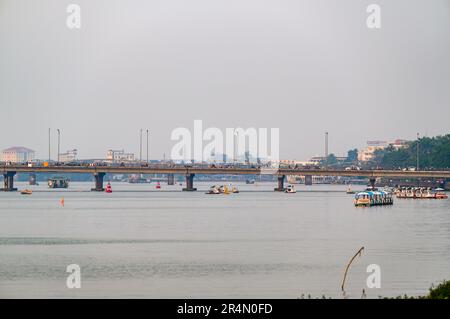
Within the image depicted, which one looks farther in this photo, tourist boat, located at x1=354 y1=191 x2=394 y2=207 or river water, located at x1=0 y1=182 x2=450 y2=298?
tourist boat, located at x1=354 y1=191 x2=394 y2=207

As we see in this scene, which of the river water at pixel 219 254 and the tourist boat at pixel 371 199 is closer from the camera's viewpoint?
the river water at pixel 219 254

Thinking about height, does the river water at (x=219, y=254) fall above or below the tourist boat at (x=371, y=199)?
below

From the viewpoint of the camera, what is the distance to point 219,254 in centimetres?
8725

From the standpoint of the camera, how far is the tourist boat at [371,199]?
618 ft

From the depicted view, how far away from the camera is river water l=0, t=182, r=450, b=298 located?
64.8 metres

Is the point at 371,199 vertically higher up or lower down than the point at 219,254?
higher up

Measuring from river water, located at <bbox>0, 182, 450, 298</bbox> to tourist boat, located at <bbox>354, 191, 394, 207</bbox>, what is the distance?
38.5 metres

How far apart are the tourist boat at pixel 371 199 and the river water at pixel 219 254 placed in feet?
126

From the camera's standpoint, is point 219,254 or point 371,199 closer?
point 219,254

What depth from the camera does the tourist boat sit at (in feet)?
618

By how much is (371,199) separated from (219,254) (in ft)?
355

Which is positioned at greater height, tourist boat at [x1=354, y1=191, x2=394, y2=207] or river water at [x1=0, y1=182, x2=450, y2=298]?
tourist boat at [x1=354, y1=191, x2=394, y2=207]
